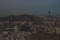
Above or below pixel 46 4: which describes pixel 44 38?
below

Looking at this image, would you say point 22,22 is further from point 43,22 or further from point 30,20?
point 43,22

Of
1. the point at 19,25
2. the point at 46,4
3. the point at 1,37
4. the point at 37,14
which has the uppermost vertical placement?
the point at 46,4

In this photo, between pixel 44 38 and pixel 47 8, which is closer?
pixel 44 38

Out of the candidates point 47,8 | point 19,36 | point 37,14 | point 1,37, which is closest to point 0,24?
point 1,37

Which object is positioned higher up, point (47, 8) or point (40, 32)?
point (47, 8)

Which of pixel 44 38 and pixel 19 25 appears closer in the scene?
pixel 44 38

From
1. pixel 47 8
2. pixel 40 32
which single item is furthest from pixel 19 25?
pixel 47 8

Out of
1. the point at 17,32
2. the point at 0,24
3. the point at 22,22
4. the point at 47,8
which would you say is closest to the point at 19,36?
the point at 17,32

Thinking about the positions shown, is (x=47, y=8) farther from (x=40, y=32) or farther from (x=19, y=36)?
(x=19, y=36)
